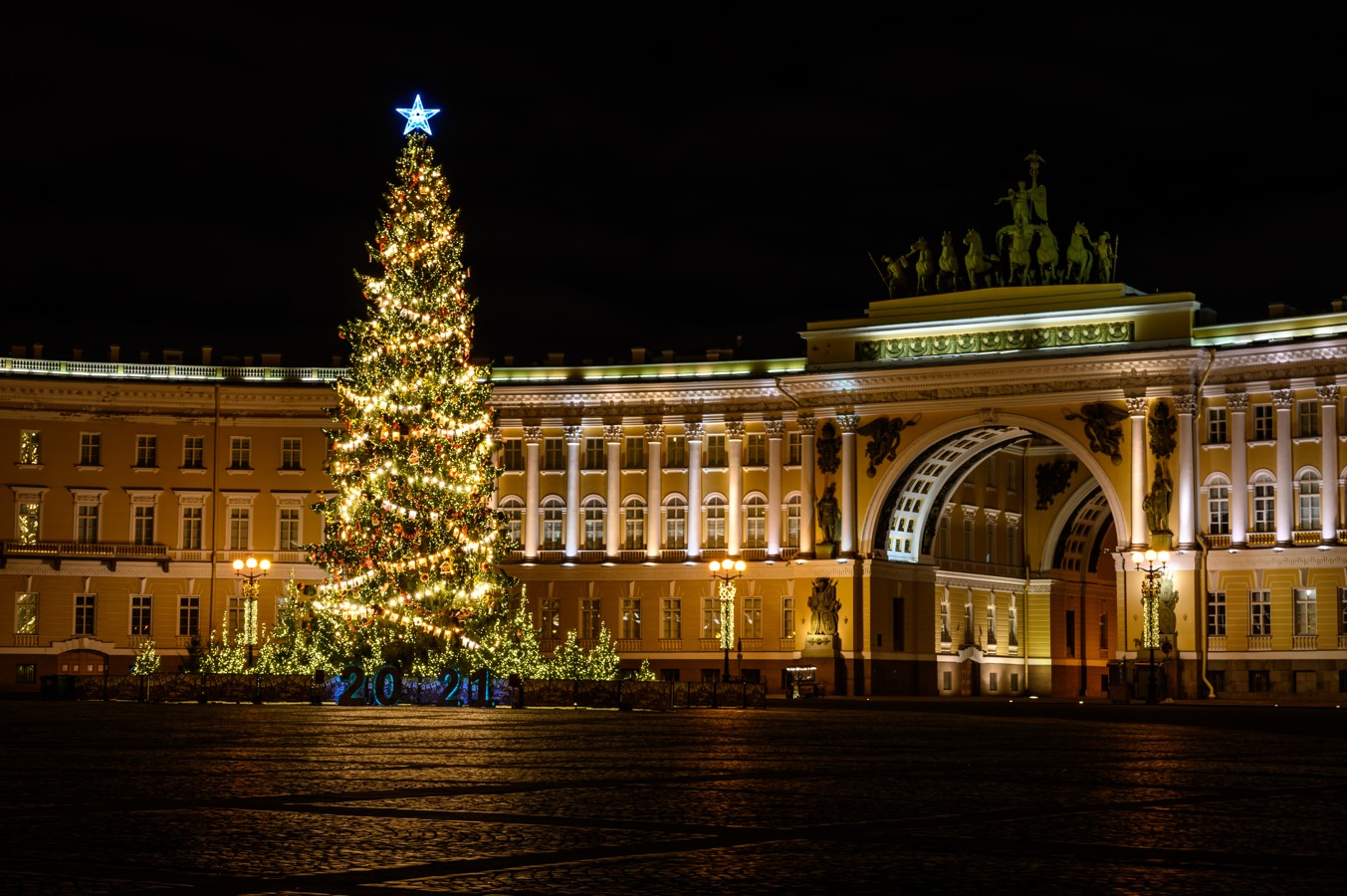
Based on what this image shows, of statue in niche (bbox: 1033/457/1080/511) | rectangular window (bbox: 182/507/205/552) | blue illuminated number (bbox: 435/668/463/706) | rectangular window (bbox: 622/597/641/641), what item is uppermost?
statue in niche (bbox: 1033/457/1080/511)

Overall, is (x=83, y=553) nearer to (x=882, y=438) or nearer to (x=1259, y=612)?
(x=882, y=438)

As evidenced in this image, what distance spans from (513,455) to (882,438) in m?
16.8

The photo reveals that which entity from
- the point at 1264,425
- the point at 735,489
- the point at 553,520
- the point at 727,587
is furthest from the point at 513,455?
the point at 1264,425

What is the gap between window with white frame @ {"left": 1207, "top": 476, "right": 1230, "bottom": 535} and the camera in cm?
7619

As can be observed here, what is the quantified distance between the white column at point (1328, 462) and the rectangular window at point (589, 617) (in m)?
29.9

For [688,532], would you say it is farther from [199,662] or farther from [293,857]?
[293,857]

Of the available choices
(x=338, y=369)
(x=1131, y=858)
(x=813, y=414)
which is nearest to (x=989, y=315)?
(x=813, y=414)

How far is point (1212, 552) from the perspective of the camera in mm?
75625

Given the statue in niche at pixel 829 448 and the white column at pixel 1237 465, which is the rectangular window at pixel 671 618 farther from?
the white column at pixel 1237 465

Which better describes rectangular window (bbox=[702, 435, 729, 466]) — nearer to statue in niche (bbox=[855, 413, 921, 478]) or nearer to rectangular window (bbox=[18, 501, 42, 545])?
statue in niche (bbox=[855, 413, 921, 478])

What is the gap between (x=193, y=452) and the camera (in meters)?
88.2

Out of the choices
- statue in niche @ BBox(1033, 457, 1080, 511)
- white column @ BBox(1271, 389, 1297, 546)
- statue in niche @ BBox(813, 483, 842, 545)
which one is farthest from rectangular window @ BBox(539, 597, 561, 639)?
white column @ BBox(1271, 389, 1297, 546)

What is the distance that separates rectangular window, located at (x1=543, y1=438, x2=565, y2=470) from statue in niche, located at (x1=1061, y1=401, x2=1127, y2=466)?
23111mm

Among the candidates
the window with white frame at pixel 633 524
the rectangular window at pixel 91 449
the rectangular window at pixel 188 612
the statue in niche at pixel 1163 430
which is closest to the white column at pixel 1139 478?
the statue in niche at pixel 1163 430
